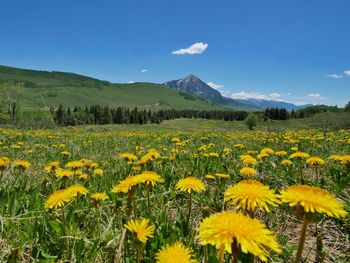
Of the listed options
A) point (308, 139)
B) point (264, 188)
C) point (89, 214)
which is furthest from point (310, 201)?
point (308, 139)

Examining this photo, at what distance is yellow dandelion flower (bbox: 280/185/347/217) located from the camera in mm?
1496

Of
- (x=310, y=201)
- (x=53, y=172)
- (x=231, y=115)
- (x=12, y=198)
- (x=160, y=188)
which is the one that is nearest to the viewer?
(x=310, y=201)

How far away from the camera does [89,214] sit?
3.62 m

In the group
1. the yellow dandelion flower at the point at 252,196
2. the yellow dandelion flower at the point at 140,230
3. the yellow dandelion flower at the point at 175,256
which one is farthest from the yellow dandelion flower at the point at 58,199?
the yellow dandelion flower at the point at 252,196

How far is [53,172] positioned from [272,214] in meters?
3.38

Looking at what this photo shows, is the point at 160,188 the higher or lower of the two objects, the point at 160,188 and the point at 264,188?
the lower

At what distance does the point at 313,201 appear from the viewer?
5.00 feet

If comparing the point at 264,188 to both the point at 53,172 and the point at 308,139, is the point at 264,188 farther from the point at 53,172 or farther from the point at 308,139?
the point at 308,139

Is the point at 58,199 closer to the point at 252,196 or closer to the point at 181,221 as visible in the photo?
the point at 181,221

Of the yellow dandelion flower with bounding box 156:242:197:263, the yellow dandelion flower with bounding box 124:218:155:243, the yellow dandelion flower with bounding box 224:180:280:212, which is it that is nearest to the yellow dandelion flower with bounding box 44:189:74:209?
the yellow dandelion flower with bounding box 124:218:155:243

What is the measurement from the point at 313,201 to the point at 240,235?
419mm

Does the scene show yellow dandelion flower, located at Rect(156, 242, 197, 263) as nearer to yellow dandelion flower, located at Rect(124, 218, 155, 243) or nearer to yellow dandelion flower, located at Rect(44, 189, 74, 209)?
yellow dandelion flower, located at Rect(124, 218, 155, 243)

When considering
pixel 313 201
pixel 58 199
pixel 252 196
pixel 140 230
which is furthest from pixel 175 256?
pixel 58 199

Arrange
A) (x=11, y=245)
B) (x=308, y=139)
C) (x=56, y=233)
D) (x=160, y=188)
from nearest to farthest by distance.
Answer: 1. (x=11, y=245)
2. (x=56, y=233)
3. (x=160, y=188)
4. (x=308, y=139)
